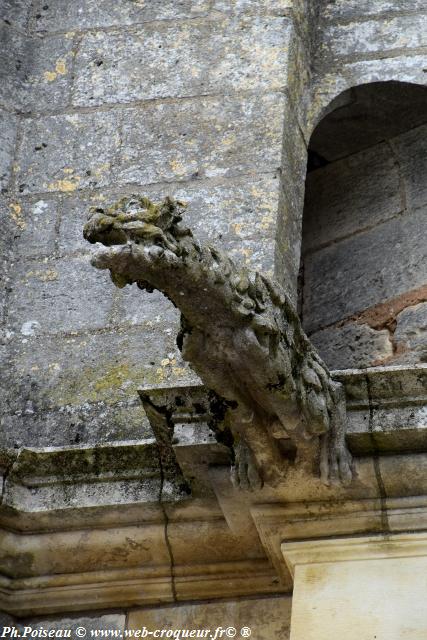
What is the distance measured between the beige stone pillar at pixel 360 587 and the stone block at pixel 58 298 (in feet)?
3.45

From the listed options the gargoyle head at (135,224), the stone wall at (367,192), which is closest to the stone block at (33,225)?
the stone wall at (367,192)

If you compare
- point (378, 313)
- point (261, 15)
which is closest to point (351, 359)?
point (378, 313)

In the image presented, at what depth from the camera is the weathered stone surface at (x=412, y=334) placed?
236 inches

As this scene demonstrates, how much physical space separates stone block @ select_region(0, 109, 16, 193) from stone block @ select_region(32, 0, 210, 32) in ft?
1.47

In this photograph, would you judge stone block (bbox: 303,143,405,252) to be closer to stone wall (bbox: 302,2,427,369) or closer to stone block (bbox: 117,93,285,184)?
stone wall (bbox: 302,2,427,369)

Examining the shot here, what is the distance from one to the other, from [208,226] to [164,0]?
109 centimetres

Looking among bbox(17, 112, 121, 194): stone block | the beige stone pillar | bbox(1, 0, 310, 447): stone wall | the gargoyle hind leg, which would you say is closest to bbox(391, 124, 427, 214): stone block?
bbox(1, 0, 310, 447): stone wall

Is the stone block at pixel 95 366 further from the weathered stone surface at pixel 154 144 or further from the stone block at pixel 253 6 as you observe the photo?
the stone block at pixel 253 6

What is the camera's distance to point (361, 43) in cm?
645

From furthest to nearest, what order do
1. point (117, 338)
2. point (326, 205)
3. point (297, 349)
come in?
point (326, 205)
point (117, 338)
point (297, 349)

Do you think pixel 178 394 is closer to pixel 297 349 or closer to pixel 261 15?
pixel 297 349

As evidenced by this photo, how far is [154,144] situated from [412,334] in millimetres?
1043

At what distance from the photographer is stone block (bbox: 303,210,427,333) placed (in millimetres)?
6270

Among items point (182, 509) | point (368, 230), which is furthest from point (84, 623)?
point (368, 230)
